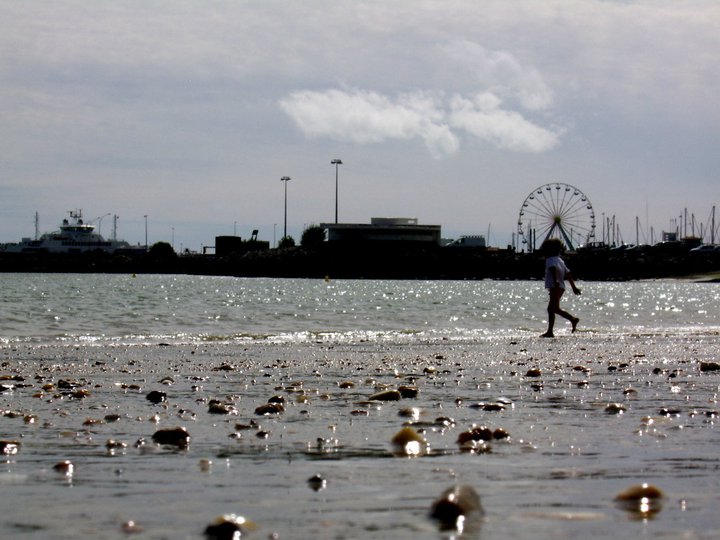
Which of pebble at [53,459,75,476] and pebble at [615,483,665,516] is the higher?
pebble at [615,483,665,516]

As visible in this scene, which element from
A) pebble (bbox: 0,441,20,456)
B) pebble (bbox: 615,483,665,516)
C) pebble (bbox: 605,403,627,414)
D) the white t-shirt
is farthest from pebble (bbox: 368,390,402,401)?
the white t-shirt

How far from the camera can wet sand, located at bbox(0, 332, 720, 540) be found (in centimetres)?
390

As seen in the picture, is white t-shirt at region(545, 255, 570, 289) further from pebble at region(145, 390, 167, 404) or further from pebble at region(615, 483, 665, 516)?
pebble at region(615, 483, 665, 516)

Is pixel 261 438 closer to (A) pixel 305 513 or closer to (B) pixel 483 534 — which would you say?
(A) pixel 305 513

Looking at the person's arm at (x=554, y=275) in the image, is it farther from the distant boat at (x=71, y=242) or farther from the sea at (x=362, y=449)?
the distant boat at (x=71, y=242)

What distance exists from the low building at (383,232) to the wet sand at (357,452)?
15297 centimetres

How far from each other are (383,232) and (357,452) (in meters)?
161

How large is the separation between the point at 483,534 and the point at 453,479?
3.74ft

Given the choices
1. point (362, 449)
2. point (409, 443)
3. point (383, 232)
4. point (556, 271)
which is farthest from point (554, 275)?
point (383, 232)

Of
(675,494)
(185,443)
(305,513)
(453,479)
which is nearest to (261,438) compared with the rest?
(185,443)

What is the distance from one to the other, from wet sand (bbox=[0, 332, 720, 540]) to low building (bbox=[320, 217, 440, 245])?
15297cm

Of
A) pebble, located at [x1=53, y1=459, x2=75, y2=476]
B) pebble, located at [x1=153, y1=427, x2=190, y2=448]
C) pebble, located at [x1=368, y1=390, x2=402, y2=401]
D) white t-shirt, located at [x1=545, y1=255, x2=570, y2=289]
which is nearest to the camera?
pebble, located at [x1=53, y1=459, x2=75, y2=476]

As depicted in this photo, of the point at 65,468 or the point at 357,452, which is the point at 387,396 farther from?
the point at 65,468

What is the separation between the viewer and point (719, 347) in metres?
16.5
